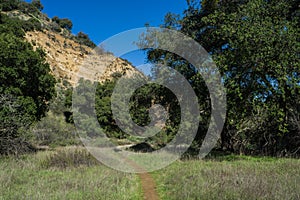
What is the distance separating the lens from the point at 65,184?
8164 millimetres

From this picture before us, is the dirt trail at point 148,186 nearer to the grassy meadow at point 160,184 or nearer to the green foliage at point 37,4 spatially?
the grassy meadow at point 160,184

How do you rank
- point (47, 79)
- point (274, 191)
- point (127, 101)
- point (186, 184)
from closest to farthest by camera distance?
point (274, 191)
point (186, 184)
point (47, 79)
point (127, 101)

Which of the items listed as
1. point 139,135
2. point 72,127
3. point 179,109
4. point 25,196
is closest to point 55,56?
point 72,127

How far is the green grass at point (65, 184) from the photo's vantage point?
6893mm

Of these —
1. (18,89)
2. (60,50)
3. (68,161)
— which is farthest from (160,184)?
(60,50)

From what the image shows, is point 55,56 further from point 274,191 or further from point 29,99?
point 274,191

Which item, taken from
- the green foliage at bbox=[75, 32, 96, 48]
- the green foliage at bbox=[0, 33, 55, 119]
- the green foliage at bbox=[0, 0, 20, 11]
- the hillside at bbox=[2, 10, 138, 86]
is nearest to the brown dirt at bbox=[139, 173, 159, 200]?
the green foliage at bbox=[0, 33, 55, 119]

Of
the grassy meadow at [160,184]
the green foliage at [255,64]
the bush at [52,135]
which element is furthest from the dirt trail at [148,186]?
the bush at [52,135]

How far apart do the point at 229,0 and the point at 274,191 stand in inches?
Result: 492

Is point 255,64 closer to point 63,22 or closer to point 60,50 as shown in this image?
point 60,50

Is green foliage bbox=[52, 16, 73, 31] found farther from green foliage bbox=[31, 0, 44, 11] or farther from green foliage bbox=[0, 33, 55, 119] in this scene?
green foliage bbox=[0, 33, 55, 119]

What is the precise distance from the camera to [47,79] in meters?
19.6

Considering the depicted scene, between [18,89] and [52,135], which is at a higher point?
[18,89]

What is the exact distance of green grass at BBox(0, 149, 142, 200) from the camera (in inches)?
271
